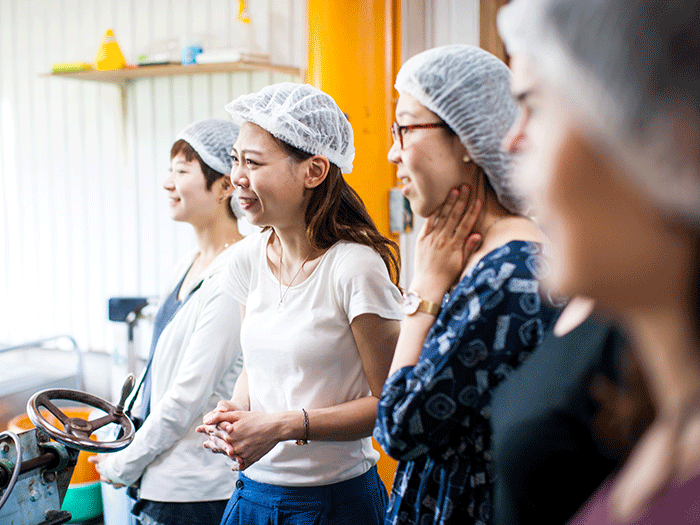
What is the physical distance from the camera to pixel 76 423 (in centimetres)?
169

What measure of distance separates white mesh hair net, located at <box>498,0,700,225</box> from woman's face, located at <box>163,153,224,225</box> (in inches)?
77.2

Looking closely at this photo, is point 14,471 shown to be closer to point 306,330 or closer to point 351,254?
point 306,330

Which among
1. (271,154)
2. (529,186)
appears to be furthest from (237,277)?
(529,186)

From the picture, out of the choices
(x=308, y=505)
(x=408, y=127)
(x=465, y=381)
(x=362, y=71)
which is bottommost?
(x=308, y=505)

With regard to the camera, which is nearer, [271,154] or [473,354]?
[473,354]

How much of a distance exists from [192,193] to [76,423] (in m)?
0.92

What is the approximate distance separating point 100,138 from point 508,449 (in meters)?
4.05

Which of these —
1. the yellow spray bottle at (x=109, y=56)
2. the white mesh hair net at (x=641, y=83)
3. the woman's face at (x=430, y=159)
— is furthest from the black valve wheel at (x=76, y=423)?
the yellow spray bottle at (x=109, y=56)

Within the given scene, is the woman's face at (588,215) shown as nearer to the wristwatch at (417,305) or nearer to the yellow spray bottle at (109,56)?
the wristwatch at (417,305)

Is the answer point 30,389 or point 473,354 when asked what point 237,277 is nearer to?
point 473,354

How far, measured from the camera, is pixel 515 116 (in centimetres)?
116

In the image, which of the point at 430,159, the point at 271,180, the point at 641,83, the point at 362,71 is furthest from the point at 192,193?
the point at 641,83

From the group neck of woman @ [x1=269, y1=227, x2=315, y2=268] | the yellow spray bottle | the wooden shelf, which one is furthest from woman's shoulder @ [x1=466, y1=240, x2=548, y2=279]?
the yellow spray bottle

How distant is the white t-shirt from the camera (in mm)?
1542
